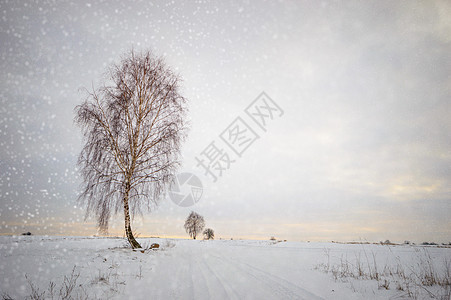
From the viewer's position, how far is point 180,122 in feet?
36.1

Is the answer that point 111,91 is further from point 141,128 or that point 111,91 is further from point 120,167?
point 120,167

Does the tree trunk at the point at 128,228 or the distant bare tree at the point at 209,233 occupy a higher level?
the tree trunk at the point at 128,228

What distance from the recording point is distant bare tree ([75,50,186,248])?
946cm

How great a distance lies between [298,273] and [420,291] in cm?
289

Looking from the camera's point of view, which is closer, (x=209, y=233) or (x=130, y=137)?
(x=130, y=137)

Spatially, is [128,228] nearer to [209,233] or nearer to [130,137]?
[130,137]

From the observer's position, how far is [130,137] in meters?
10.2

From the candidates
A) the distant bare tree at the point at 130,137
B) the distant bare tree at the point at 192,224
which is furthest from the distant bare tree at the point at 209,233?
the distant bare tree at the point at 130,137

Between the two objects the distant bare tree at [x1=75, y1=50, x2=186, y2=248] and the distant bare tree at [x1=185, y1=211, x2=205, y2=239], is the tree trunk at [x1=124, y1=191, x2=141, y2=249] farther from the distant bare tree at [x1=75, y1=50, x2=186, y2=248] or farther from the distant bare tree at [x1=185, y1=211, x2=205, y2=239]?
the distant bare tree at [x1=185, y1=211, x2=205, y2=239]

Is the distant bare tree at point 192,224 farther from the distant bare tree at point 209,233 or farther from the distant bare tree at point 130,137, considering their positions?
the distant bare tree at point 130,137

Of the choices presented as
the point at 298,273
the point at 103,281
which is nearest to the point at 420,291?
the point at 298,273

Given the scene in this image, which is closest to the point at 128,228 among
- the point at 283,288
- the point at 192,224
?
the point at 283,288

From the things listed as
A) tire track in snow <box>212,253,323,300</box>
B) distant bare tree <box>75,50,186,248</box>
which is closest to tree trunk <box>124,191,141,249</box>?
distant bare tree <box>75,50,186,248</box>

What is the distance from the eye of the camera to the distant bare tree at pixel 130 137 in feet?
31.0
